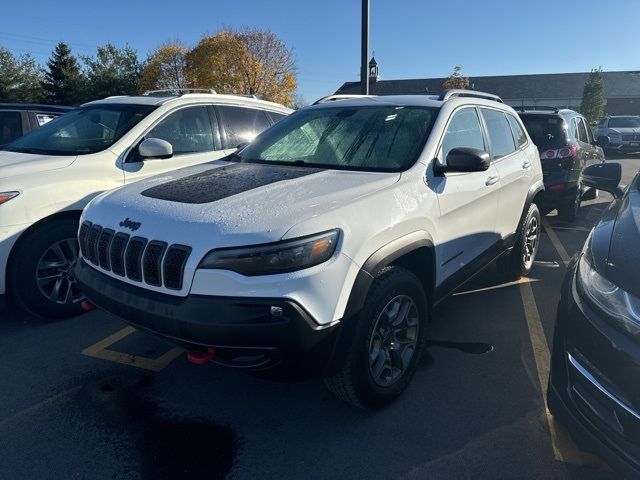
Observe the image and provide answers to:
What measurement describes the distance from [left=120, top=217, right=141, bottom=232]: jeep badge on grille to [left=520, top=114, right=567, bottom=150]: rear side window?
652cm

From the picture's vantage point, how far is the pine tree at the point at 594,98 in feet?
153

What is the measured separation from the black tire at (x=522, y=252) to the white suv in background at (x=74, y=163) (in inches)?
125

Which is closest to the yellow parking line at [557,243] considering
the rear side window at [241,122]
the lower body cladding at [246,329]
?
the rear side window at [241,122]

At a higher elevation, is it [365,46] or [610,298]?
[365,46]

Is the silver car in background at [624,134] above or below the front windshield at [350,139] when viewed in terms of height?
below

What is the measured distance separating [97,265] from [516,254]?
3870mm

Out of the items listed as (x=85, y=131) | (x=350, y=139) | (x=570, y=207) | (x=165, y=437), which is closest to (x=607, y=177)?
(x=350, y=139)

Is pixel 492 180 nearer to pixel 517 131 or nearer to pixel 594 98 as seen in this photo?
pixel 517 131

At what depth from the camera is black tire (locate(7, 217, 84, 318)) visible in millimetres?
3705

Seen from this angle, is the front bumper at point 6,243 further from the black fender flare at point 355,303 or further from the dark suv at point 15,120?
the dark suv at point 15,120

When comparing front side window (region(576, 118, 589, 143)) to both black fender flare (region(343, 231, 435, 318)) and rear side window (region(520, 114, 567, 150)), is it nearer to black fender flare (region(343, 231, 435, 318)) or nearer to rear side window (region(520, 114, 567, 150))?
rear side window (region(520, 114, 567, 150))

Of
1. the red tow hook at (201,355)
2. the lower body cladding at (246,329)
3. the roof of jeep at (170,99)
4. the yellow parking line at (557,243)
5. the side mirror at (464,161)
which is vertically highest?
the roof of jeep at (170,99)

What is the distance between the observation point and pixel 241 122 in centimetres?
553

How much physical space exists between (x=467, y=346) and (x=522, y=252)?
68.2 inches
